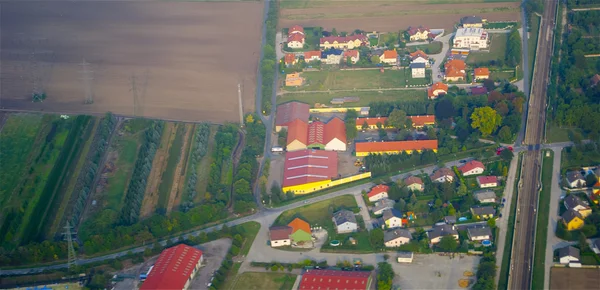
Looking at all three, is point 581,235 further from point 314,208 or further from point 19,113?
point 19,113

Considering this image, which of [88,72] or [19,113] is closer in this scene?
[19,113]

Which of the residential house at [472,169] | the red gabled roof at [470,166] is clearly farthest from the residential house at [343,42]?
the residential house at [472,169]

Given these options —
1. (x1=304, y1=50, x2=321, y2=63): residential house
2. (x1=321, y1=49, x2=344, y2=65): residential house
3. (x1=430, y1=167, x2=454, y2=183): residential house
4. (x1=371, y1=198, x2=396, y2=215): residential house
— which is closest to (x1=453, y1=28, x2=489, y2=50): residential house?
(x1=321, y1=49, x2=344, y2=65): residential house

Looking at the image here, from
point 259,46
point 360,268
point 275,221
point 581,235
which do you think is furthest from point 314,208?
point 259,46

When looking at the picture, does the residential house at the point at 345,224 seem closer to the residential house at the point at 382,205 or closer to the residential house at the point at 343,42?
the residential house at the point at 382,205

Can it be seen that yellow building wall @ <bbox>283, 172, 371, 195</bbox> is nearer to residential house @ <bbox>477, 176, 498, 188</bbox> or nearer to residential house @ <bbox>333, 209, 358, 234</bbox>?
residential house @ <bbox>333, 209, 358, 234</bbox>

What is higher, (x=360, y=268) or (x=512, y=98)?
(x=512, y=98)
